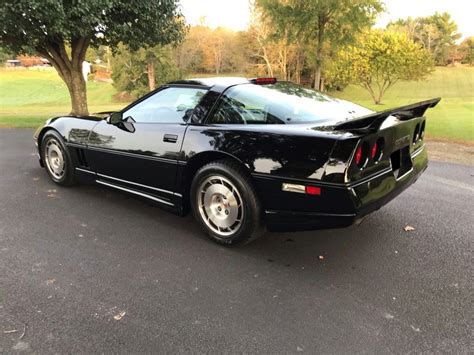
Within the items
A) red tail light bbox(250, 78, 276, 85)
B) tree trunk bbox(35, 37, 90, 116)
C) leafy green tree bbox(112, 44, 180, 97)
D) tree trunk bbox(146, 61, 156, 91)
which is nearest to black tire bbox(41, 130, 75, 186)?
red tail light bbox(250, 78, 276, 85)

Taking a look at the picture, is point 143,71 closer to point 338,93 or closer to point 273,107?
point 338,93

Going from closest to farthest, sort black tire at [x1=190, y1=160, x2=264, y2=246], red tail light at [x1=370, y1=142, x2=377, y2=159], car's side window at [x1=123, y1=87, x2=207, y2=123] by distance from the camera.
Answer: red tail light at [x1=370, y1=142, x2=377, y2=159]
black tire at [x1=190, y1=160, x2=264, y2=246]
car's side window at [x1=123, y1=87, x2=207, y2=123]

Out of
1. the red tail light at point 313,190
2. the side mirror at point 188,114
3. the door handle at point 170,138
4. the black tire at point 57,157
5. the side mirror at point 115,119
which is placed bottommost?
the black tire at point 57,157

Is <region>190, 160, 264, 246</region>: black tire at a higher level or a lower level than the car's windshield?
lower

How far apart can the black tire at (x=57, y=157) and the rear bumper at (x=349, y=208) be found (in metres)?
2.87

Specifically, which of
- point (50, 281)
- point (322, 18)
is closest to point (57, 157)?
point (50, 281)

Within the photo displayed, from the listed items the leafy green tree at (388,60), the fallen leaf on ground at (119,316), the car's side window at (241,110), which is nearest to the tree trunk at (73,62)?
the car's side window at (241,110)

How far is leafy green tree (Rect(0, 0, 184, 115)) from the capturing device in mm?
8297

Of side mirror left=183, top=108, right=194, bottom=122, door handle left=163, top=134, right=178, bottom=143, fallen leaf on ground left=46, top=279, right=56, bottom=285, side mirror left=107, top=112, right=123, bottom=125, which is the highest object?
side mirror left=183, top=108, right=194, bottom=122

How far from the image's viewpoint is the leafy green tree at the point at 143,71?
157 feet

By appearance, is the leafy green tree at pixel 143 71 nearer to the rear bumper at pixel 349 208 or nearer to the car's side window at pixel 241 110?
the car's side window at pixel 241 110

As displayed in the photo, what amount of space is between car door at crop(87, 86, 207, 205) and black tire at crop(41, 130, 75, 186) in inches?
23.2

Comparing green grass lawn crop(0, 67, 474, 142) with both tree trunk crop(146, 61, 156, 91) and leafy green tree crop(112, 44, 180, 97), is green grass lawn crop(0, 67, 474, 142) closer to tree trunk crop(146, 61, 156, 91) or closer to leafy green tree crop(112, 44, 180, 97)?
leafy green tree crop(112, 44, 180, 97)

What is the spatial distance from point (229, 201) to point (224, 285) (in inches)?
29.4
